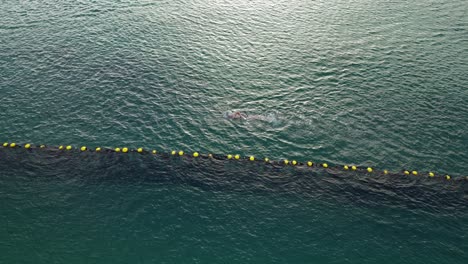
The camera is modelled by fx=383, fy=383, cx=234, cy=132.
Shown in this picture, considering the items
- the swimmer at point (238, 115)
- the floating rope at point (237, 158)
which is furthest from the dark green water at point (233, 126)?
the swimmer at point (238, 115)

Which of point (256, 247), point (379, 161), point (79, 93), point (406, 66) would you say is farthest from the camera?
point (406, 66)

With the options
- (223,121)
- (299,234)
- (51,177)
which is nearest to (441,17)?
(223,121)

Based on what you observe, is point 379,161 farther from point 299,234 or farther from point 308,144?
point 299,234

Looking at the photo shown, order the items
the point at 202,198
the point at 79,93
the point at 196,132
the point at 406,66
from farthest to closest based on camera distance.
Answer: the point at 406,66 < the point at 79,93 < the point at 196,132 < the point at 202,198

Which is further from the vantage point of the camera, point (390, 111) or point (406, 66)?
point (406, 66)

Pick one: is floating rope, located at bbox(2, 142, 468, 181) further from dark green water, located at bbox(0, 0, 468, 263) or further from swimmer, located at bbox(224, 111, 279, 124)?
swimmer, located at bbox(224, 111, 279, 124)

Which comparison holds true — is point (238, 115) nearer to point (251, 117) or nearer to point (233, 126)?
point (251, 117)

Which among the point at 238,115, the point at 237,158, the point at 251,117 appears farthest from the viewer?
the point at 238,115

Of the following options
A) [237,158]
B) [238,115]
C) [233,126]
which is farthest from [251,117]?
[237,158]
